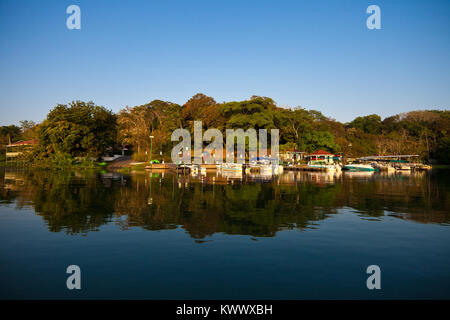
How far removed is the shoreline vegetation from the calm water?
42.6 meters

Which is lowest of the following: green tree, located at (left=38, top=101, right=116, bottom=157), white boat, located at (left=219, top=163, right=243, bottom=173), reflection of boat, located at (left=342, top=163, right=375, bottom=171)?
reflection of boat, located at (left=342, top=163, right=375, bottom=171)

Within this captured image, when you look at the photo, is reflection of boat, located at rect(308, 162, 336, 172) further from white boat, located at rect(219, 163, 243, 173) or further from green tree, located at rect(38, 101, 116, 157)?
green tree, located at rect(38, 101, 116, 157)

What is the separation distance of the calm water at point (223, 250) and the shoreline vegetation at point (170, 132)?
1676 inches

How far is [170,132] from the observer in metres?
73.9

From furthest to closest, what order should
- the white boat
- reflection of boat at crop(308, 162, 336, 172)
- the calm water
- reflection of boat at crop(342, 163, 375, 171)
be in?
reflection of boat at crop(342, 163, 375, 171) → reflection of boat at crop(308, 162, 336, 172) → the white boat → the calm water

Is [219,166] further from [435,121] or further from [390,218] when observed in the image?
[435,121]

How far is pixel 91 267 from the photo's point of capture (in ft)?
26.8

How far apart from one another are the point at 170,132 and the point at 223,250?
66.2m

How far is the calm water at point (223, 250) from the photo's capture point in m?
6.95

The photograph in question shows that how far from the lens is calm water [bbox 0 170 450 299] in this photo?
6949 millimetres

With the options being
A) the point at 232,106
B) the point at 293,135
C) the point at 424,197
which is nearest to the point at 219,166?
the point at 232,106

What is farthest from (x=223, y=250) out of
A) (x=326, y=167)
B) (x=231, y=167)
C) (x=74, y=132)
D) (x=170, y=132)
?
(x=170, y=132)

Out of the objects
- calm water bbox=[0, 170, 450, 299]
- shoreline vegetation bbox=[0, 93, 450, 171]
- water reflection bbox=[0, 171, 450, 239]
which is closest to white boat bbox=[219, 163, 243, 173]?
shoreline vegetation bbox=[0, 93, 450, 171]
